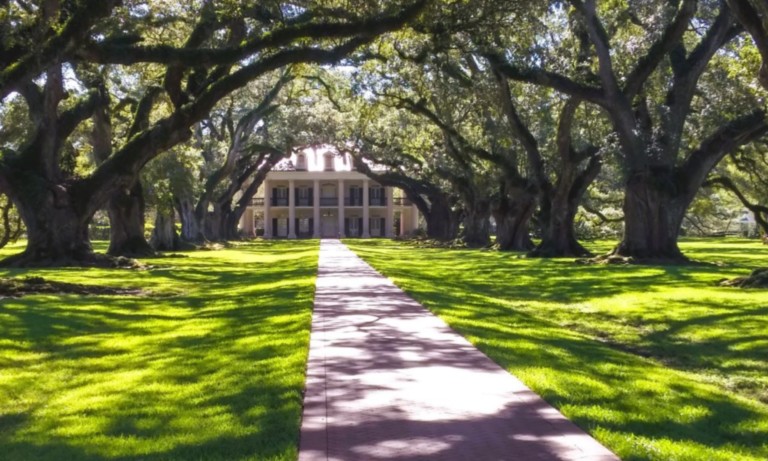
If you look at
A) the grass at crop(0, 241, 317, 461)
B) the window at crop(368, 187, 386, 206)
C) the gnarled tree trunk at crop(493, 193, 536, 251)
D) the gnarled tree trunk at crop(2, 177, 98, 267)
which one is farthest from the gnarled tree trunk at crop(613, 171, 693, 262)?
the window at crop(368, 187, 386, 206)

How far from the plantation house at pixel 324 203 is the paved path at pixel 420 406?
2787 inches

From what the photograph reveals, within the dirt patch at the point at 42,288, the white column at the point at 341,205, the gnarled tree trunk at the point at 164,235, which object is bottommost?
the dirt patch at the point at 42,288

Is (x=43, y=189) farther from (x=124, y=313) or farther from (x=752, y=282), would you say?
(x=752, y=282)

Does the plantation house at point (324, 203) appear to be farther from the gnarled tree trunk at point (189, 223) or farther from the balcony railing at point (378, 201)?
the gnarled tree trunk at point (189, 223)

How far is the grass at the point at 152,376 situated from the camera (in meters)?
5.66

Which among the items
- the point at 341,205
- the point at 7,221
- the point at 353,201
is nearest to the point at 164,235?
the point at 7,221

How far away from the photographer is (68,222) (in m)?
24.3

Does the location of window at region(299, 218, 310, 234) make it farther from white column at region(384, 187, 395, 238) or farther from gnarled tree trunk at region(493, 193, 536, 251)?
gnarled tree trunk at region(493, 193, 536, 251)

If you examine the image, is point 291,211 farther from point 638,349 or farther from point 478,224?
point 638,349

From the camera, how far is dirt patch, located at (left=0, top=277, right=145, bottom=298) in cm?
1625

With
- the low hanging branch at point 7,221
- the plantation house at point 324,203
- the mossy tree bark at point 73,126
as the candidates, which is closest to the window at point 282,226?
the plantation house at point 324,203

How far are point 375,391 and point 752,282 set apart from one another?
43.5 feet

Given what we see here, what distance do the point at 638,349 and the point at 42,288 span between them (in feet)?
39.6

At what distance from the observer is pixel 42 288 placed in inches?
668
